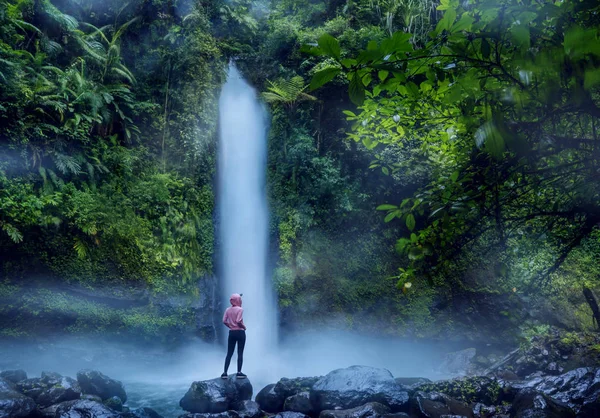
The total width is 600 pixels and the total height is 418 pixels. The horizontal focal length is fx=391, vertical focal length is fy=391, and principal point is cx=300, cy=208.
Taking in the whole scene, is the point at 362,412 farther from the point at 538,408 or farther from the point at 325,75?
the point at 325,75

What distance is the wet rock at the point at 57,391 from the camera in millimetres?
6320

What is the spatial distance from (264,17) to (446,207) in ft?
49.4

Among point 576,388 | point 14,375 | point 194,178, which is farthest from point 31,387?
point 576,388

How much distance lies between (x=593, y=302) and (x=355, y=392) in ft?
23.2

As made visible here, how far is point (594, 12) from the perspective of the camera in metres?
1.71

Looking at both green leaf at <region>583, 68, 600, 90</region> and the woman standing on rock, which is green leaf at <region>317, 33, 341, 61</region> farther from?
the woman standing on rock

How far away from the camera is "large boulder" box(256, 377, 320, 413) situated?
6.93 m

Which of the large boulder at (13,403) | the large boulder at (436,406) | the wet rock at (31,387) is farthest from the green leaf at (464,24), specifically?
the wet rock at (31,387)

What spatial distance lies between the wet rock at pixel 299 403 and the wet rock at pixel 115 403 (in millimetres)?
2889

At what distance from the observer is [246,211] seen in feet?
40.1

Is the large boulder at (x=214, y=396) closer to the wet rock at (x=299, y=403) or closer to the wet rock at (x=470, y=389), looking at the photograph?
the wet rock at (x=299, y=403)

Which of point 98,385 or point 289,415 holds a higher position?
point 98,385

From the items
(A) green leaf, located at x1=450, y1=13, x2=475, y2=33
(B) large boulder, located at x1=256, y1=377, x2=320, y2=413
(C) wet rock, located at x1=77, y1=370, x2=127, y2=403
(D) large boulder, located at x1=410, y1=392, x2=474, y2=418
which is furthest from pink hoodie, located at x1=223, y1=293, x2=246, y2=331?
(A) green leaf, located at x1=450, y1=13, x2=475, y2=33

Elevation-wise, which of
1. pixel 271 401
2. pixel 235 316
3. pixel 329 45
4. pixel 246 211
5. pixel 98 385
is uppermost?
pixel 246 211
